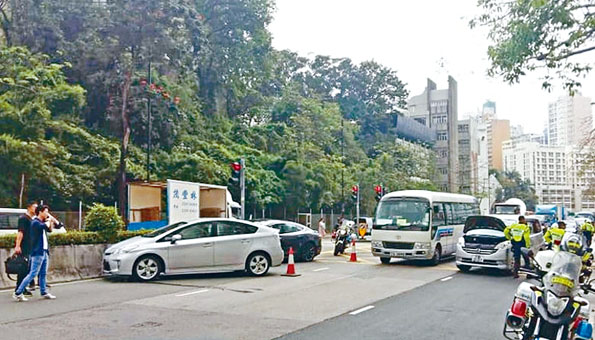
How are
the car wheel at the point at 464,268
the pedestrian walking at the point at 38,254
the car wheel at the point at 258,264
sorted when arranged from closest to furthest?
the pedestrian walking at the point at 38,254, the car wheel at the point at 258,264, the car wheel at the point at 464,268

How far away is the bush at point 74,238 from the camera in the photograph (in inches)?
547

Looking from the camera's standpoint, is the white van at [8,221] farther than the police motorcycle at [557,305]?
Yes

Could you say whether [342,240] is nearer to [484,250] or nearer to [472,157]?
[484,250]

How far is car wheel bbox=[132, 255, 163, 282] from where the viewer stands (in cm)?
1452

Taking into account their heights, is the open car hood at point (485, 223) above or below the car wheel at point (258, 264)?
above

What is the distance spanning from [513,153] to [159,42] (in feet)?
312

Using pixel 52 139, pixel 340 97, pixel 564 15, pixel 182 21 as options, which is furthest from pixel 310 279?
pixel 340 97

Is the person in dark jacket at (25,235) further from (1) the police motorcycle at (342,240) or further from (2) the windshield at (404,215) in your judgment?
(1) the police motorcycle at (342,240)

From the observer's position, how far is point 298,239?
20.9 meters

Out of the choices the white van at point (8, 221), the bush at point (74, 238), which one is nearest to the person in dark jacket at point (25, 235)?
the bush at point (74, 238)

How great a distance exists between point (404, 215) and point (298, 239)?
3624mm

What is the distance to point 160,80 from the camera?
40.8 meters

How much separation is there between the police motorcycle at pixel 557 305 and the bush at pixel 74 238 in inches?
440

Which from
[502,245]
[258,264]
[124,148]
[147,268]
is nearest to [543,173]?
[124,148]
